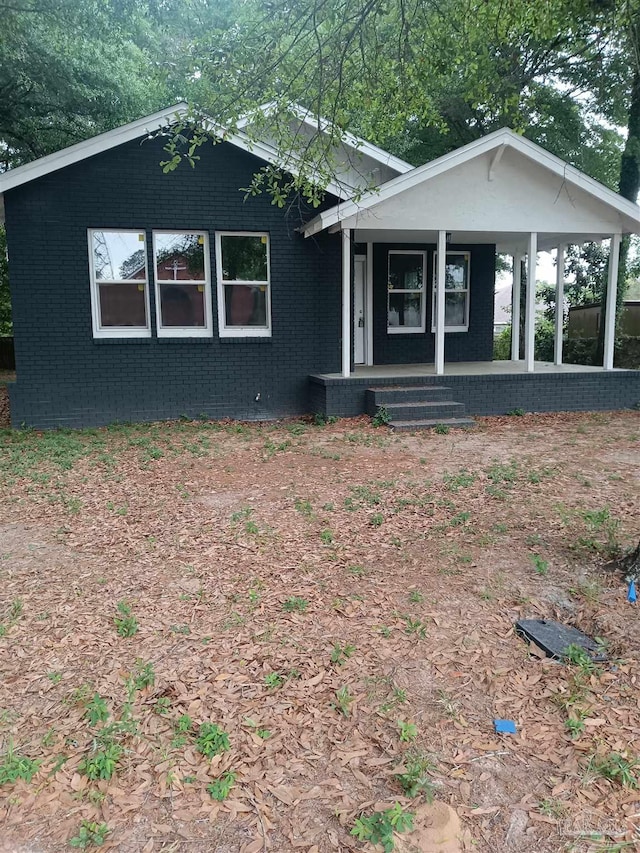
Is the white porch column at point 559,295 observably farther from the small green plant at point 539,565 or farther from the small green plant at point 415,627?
the small green plant at point 415,627

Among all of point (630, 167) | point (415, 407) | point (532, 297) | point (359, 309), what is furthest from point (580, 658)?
point (630, 167)

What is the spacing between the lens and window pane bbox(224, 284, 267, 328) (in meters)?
10.6

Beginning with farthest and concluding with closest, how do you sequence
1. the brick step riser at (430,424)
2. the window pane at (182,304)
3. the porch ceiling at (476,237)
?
the porch ceiling at (476,237) → the window pane at (182,304) → the brick step riser at (430,424)

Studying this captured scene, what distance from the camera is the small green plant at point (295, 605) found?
3.64 metres

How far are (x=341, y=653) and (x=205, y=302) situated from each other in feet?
27.1

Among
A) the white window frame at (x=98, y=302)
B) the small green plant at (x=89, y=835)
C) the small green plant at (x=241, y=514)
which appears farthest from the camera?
the white window frame at (x=98, y=302)

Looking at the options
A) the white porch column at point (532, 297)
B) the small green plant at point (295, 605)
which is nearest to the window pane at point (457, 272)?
the white porch column at point (532, 297)

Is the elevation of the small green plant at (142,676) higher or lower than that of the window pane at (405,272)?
lower

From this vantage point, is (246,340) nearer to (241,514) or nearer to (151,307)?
(151,307)

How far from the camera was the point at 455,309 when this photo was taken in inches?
537

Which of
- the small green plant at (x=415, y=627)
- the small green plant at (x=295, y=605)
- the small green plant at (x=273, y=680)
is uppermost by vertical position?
the small green plant at (x=295, y=605)

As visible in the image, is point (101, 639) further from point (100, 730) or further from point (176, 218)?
point (176, 218)

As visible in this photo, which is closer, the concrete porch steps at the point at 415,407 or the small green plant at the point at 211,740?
the small green plant at the point at 211,740

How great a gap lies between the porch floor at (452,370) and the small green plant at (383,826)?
8548mm
